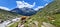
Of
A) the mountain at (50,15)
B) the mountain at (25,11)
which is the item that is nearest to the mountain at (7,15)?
the mountain at (25,11)

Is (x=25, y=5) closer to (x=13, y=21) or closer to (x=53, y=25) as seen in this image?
(x=13, y=21)

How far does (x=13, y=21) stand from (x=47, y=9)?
49 centimetres

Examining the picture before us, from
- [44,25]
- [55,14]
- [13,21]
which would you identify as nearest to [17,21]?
[13,21]

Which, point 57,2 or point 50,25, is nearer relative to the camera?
point 50,25

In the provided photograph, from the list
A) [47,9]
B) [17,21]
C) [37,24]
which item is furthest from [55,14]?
[17,21]

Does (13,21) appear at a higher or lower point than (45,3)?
lower

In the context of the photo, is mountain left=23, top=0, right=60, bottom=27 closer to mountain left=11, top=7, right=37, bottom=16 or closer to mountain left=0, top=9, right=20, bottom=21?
mountain left=11, top=7, right=37, bottom=16

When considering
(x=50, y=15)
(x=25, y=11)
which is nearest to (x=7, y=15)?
(x=25, y=11)

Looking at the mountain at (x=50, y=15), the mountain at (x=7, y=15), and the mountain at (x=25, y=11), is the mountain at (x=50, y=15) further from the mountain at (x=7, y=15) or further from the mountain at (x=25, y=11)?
the mountain at (x=7, y=15)

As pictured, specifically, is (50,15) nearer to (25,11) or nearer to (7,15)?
(25,11)

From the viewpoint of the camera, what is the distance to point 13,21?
7.98 ft

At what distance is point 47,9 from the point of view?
2.44 m

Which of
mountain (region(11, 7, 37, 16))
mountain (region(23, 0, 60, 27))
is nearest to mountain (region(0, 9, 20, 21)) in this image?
mountain (region(11, 7, 37, 16))

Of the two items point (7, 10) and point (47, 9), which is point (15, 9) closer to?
point (7, 10)
